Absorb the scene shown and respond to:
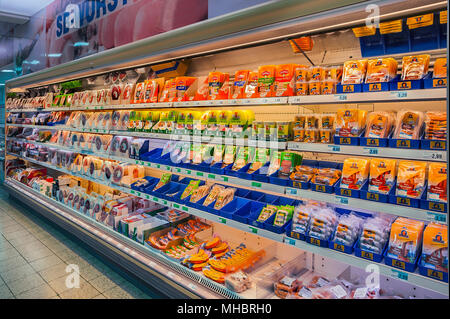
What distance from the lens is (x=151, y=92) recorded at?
3008mm

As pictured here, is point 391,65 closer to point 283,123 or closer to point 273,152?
point 283,123

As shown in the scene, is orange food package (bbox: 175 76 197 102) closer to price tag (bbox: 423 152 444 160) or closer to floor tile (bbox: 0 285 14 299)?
price tag (bbox: 423 152 444 160)

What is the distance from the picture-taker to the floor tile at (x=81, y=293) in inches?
102

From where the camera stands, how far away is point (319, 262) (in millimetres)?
2322

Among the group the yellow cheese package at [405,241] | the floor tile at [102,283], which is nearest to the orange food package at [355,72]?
the yellow cheese package at [405,241]

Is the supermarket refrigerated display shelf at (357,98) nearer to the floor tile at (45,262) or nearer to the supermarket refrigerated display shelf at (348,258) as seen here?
the supermarket refrigerated display shelf at (348,258)

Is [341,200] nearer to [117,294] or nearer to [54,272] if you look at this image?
[117,294]

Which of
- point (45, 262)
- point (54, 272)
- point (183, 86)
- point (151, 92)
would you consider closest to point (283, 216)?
point (183, 86)

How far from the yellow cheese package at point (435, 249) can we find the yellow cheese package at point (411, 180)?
208mm

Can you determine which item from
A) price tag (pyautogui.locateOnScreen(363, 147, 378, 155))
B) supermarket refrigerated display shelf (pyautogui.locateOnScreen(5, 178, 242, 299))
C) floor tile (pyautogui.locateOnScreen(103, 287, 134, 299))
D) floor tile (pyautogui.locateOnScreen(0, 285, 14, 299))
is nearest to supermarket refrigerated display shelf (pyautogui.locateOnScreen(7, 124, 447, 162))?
price tag (pyautogui.locateOnScreen(363, 147, 378, 155))

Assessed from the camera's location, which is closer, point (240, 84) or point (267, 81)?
point (267, 81)

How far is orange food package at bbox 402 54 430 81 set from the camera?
1511mm

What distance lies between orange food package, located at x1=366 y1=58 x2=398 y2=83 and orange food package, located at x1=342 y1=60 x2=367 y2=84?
0.13 feet

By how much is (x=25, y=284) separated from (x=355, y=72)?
11.0 feet
